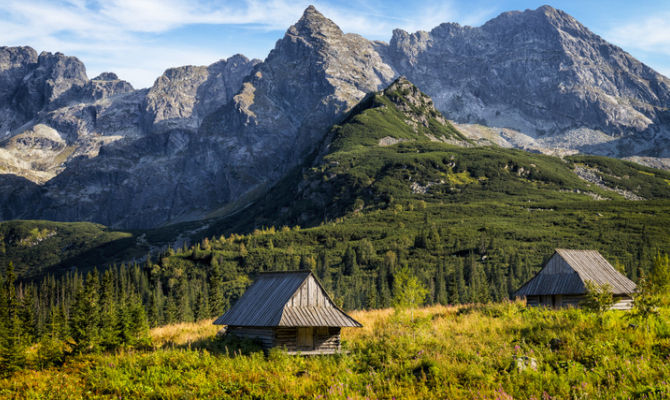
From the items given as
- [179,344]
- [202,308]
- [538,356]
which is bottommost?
[202,308]

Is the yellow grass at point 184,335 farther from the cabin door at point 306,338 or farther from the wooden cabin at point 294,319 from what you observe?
the cabin door at point 306,338

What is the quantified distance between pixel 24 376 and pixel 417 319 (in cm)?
2399

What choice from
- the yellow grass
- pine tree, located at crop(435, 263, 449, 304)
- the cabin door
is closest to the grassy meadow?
the cabin door

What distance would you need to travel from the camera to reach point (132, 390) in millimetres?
25719

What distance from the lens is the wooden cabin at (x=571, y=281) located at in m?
43.4

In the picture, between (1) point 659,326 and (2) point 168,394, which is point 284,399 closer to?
(2) point 168,394

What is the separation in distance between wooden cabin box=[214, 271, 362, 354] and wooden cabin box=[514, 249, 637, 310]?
19291mm

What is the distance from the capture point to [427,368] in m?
23.6

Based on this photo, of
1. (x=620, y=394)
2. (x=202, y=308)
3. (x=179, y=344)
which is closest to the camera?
(x=620, y=394)

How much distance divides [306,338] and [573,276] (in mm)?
23183

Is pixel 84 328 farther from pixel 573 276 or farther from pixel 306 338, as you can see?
pixel 573 276

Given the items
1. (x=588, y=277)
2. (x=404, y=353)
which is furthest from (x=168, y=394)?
(x=588, y=277)

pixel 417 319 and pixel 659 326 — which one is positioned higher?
pixel 659 326

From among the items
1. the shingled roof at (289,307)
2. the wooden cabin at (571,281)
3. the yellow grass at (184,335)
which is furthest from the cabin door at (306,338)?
the wooden cabin at (571,281)
